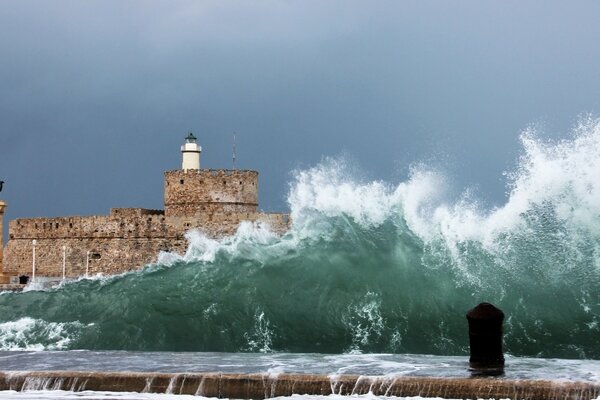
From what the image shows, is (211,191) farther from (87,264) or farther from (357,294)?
(357,294)

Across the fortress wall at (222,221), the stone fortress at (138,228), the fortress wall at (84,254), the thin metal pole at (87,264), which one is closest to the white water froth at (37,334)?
the fortress wall at (222,221)

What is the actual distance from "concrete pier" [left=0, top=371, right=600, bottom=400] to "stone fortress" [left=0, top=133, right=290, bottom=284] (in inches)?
1031

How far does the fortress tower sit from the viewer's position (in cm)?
3916

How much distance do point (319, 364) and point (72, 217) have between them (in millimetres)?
31458

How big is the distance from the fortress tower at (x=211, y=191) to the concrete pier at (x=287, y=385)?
28.4 m

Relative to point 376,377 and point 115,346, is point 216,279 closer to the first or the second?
point 115,346

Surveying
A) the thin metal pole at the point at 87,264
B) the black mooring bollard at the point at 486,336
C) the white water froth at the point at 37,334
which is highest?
the thin metal pole at the point at 87,264

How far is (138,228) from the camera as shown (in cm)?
4016

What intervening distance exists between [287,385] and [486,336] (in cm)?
206

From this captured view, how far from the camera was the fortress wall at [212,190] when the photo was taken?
39.2 metres

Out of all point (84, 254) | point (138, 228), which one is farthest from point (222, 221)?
point (84, 254)

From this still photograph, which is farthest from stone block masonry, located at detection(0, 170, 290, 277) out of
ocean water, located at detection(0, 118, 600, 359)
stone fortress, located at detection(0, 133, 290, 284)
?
ocean water, located at detection(0, 118, 600, 359)

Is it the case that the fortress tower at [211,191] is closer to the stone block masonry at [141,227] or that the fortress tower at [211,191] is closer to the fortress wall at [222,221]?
the stone block masonry at [141,227]

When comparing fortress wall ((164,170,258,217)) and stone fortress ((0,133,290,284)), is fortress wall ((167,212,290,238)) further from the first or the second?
fortress wall ((164,170,258,217))
